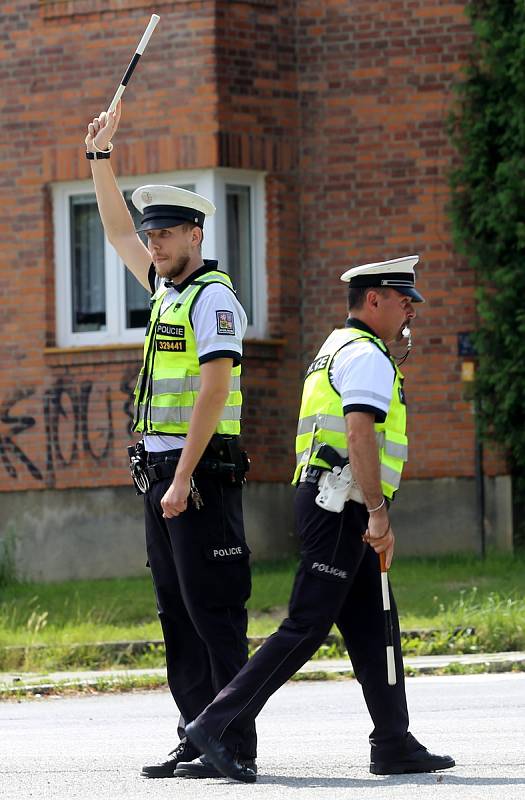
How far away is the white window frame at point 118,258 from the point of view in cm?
1620

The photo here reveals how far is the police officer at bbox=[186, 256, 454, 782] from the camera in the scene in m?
6.38

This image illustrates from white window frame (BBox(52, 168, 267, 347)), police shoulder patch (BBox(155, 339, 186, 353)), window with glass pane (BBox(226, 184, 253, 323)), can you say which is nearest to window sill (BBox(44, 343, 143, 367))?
white window frame (BBox(52, 168, 267, 347))

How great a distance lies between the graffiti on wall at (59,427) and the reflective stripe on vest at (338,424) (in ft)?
31.4

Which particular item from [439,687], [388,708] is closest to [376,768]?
[388,708]

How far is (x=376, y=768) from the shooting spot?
6547mm

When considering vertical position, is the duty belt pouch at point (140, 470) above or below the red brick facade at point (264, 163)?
below

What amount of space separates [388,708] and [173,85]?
1046 centimetres

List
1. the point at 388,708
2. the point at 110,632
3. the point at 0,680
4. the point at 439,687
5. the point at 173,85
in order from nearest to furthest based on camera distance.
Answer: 1. the point at 388,708
2. the point at 439,687
3. the point at 0,680
4. the point at 110,632
5. the point at 173,85

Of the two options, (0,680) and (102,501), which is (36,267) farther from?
(0,680)

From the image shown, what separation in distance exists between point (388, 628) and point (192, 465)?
0.97 m

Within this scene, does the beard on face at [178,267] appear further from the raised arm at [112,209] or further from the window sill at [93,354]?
the window sill at [93,354]

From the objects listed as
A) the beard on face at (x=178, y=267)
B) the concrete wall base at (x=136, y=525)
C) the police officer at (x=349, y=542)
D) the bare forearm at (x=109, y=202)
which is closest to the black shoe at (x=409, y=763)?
the police officer at (x=349, y=542)

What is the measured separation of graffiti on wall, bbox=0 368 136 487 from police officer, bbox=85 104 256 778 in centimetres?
932

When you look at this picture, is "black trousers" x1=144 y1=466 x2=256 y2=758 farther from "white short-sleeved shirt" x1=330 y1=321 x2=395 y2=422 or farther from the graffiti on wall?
the graffiti on wall
